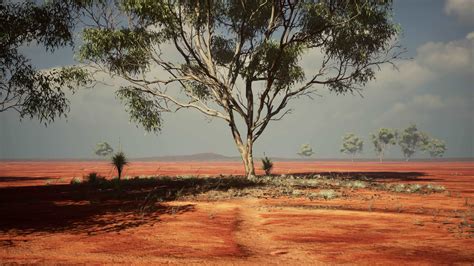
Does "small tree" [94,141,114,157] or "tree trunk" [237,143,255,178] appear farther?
"small tree" [94,141,114,157]

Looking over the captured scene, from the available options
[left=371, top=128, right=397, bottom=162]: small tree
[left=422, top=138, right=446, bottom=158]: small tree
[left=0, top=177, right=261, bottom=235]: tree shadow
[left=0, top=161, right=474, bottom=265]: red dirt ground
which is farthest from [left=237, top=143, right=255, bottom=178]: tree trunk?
[left=422, top=138, right=446, bottom=158]: small tree

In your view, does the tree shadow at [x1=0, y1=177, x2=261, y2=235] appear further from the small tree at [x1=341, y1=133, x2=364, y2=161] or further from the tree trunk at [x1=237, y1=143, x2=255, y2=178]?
the small tree at [x1=341, y1=133, x2=364, y2=161]

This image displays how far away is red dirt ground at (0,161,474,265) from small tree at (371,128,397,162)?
113m

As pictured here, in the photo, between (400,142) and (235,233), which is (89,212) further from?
(400,142)

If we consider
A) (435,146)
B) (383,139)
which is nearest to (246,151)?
(383,139)

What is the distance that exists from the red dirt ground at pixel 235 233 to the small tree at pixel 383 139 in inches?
4437

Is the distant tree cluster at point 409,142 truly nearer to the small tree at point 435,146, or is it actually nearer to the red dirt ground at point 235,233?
the small tree at point 435,146

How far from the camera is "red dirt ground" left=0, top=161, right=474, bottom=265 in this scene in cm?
682

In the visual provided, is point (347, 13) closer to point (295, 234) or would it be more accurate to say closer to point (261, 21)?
point (261, 21)

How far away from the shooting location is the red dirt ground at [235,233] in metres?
6.82

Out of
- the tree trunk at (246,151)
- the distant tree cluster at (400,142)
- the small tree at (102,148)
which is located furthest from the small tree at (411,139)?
the tree trunk at (246,151)

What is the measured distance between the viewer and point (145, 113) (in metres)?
25.7

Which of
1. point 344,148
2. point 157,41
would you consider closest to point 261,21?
point 157,41

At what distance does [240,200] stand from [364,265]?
958 centimetres
